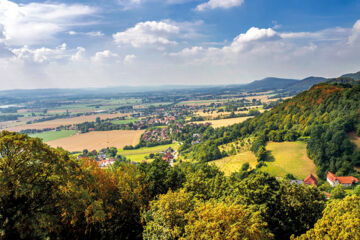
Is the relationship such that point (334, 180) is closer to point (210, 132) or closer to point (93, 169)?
point (93, 169)

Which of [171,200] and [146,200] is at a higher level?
[171,200]

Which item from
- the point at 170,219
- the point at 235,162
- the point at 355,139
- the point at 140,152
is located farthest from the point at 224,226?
the point at 140,152

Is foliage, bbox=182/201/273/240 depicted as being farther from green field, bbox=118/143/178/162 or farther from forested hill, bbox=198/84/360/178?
green field, bbox=118/143/178/162

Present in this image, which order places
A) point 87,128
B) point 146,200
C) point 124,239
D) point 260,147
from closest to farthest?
point 124,239 < point 146,200 < point 260,147 < point 87,128

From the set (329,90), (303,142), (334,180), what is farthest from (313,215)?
(329,90)

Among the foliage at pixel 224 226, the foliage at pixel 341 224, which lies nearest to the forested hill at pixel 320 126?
the foliage at pixel 341 224

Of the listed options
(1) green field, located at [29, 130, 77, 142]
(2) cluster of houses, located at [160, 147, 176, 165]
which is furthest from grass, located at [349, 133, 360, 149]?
(1) green field, located at [29, 130, 77, 142]

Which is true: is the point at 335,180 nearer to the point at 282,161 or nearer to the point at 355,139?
the point at 282,161
